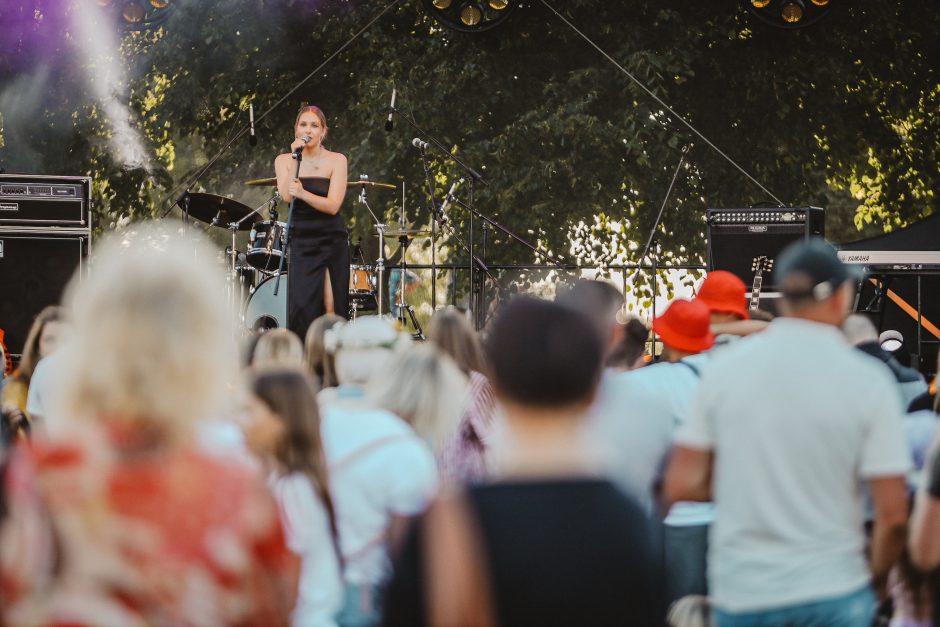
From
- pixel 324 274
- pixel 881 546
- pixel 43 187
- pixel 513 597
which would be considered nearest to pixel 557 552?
pixel 513 597

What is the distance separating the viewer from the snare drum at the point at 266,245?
10852 millimetres

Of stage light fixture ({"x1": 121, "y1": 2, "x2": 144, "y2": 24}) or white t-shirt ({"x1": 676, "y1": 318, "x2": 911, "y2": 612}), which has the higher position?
stage light fixture ({"x1": 121, "y1": 2, "x2": 144, "y2": 24})

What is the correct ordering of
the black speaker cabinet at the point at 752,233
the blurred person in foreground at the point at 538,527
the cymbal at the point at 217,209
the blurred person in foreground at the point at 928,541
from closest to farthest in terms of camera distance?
the blurred person in foreground at the point at 538,527, the blurred person in foreground at the point at 928,541, the black speaker cabinet at the point at 752,233, the cymbal at the point at 217,209

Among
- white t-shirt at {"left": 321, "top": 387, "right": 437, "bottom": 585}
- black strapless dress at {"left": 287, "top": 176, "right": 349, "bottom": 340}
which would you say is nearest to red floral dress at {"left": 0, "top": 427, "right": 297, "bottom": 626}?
white t-shirt at {"left": 321, "top": 387, "right": 437, "bottom": 585}

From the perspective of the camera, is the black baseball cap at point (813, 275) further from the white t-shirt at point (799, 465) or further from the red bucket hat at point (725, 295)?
the red bucket hat at point (725, 295)

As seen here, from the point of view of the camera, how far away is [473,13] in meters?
13.7

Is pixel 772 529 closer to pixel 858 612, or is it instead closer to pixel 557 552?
pixel 858 612

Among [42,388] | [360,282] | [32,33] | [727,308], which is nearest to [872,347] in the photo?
[727,308]

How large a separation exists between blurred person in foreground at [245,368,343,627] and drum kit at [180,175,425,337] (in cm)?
677

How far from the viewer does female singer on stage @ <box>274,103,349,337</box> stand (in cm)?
830

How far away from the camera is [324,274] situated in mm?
8500

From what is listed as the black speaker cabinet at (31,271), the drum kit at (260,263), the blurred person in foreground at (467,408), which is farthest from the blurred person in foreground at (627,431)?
the black speaker cabinet at (31,271)

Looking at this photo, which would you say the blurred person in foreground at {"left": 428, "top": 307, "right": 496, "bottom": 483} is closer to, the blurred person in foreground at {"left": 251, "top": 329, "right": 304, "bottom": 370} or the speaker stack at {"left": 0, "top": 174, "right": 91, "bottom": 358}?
the blurred person in foreground at {"left": 251, "top": 329, "right": 304, "bottom": 370}

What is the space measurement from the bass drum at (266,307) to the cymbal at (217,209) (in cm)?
114
